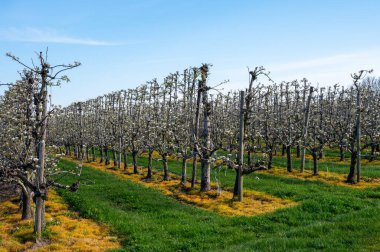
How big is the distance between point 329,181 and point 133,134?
2434 centimetres

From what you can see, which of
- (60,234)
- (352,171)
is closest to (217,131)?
(352,171)

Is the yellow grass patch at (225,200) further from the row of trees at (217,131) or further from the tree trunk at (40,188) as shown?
the tree trunk at (40,188)

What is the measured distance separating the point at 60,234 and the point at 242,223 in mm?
9442

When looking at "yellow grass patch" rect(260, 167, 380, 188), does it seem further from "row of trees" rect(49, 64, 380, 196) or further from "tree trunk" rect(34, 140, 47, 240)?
"tree trunk" rect(34, 140, 47, 240)

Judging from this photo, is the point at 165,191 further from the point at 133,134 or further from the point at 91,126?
the point at 91,126

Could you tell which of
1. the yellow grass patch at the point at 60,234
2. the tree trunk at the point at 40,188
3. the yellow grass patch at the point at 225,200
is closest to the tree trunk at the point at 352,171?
the yellow grass patch at the point at 225,200

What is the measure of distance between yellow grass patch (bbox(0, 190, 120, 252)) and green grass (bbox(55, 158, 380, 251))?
2.71ft

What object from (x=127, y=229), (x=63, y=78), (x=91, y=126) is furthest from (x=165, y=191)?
(x=91, y=126)

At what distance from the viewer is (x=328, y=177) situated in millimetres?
36375

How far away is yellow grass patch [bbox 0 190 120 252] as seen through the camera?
16.5 m

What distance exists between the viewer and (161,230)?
58.9 ft

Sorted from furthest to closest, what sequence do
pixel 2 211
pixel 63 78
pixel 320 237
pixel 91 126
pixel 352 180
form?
1. pixel 91 126
2. pixel 352 180
3. pixel 2 211
4. pixel 63 78
5. pixel 320 237

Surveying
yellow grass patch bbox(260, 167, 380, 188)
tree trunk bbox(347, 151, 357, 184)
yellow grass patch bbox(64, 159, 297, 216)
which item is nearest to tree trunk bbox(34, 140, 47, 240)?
yellow grass patch bbox(64, 159, 297, 216)

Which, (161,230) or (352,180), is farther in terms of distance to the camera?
(352,180)
